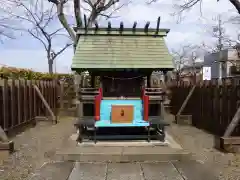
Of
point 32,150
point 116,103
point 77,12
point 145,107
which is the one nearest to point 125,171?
point 145,107

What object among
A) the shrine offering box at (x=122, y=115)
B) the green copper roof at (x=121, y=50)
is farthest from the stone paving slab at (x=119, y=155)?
the green copper roof at (x=121, y=50)

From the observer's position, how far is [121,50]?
8906 mm

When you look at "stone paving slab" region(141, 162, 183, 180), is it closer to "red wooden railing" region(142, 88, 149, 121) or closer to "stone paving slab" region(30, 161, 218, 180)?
"stone paving slab" region(30, 161, 218, 180)

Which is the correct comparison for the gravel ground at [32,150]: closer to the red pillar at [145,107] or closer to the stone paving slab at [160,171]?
the stone paving slab at [160,171]

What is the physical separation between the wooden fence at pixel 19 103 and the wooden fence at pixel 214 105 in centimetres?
647

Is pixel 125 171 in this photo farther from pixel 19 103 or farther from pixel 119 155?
pixel 19 103

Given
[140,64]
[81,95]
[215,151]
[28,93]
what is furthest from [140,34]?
[28,93]

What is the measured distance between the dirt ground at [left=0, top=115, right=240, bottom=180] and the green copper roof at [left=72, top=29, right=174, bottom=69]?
2.28 metres

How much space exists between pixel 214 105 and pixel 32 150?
20.0ft

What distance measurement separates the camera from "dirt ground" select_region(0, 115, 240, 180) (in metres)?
6.11

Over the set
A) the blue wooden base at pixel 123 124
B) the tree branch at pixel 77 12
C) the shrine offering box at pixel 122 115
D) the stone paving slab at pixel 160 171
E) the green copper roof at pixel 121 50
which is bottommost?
the stone paving slab at pixel 160 171

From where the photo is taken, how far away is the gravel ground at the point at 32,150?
6.14 meters

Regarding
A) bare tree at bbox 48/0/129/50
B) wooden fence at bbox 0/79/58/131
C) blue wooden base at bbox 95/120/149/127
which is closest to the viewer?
blue wooden base at bbox 95/120/149/127

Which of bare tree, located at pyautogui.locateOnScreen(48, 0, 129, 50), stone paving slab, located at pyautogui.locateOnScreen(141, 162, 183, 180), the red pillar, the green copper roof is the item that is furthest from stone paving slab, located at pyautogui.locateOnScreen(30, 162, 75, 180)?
bare tree, located at pyautogui.locateOnScreen(48, 0, 129, 50)
